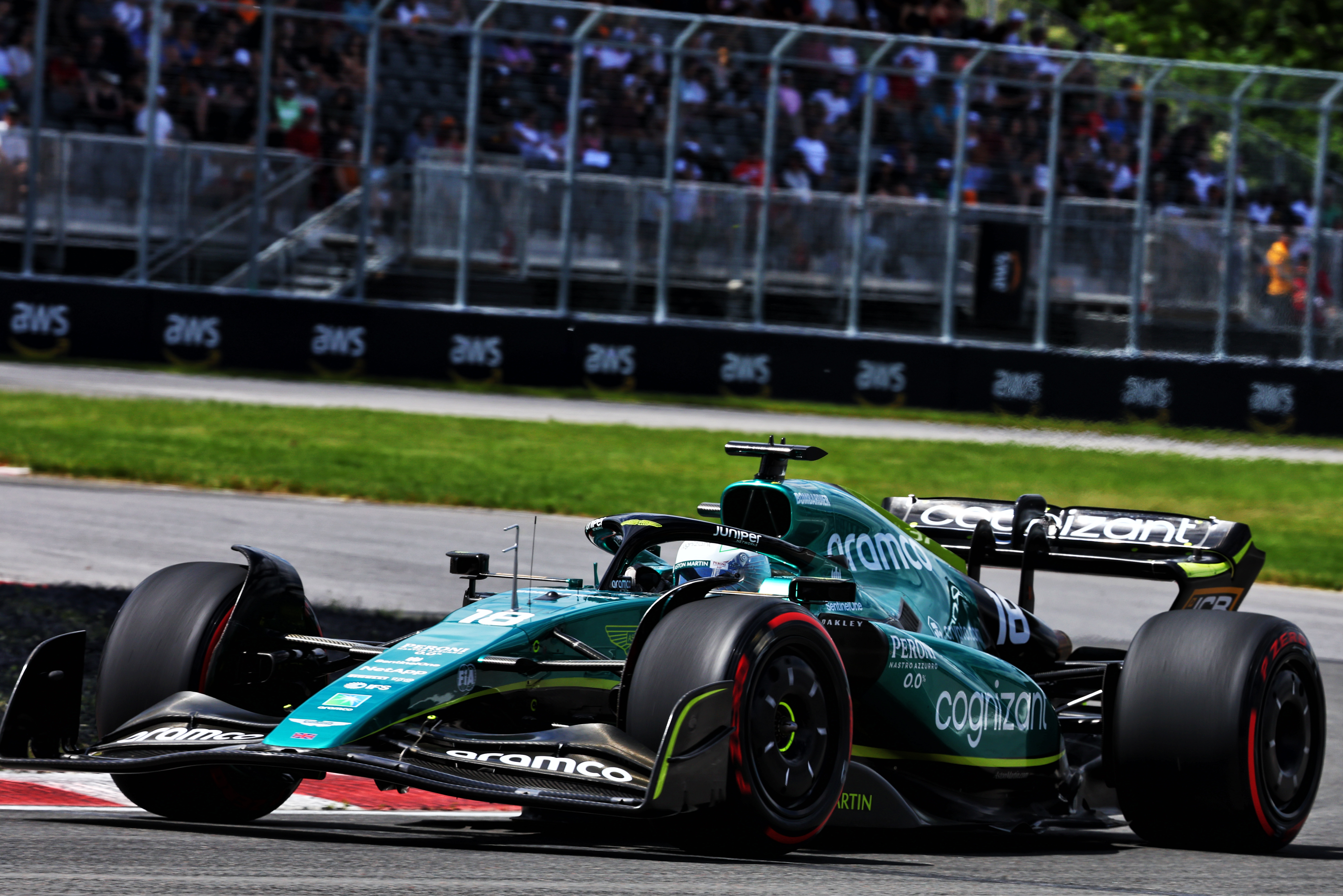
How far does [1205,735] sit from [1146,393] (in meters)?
16.7

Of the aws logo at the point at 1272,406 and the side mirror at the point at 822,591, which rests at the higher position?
the aws logo at the point at 1272,406

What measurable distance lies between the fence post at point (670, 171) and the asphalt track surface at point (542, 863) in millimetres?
15459

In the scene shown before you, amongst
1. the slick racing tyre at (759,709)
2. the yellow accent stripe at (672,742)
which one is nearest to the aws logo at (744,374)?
the slick racing tyre at (759,709)

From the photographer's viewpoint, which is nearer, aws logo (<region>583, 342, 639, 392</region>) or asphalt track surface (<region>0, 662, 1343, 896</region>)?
asphalt track surface (<region>0, 662, 1343, 896</region>)

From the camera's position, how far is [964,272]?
21734 mm

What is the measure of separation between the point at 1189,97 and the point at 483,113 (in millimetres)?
8246

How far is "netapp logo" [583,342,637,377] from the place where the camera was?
70.9ft

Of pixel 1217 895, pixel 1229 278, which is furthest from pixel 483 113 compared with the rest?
pixel 1217 895

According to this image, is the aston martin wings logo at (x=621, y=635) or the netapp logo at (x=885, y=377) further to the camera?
the netapp logo at (x=885, y=377)

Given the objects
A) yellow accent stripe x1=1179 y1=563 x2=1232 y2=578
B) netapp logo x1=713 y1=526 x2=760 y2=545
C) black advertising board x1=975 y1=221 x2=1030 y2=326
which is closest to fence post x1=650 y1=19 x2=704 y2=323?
black advertising board x1=975 y1=221 x2=1030 y2=326

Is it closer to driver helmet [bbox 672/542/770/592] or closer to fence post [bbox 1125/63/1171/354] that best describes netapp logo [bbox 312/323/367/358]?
fence post [bbox 1125/63/1171/354]

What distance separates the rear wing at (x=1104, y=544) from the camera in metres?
7.34

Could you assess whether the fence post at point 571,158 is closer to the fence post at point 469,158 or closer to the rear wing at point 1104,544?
the fence post at point 469,158

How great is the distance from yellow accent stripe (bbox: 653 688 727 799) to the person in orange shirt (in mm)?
19068
